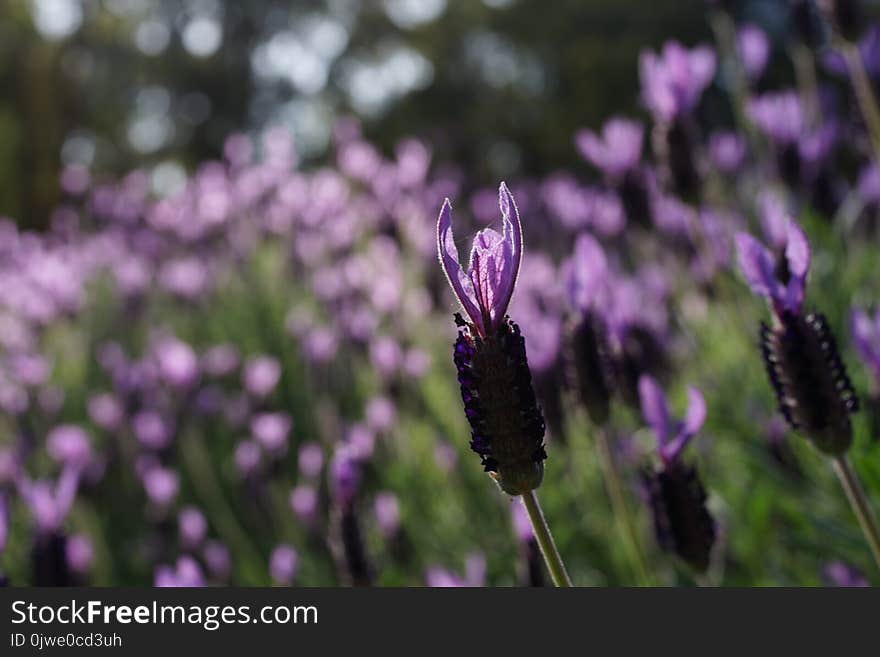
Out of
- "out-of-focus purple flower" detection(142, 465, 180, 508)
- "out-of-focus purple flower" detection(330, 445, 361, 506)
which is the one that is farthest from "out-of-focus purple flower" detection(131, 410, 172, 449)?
"out-of-focus purple flower" detection(330, 445, 361, 506)

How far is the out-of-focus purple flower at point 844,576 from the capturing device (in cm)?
163

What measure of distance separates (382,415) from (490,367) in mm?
2343

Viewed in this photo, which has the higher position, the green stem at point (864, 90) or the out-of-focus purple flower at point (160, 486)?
the out-of-focus purple flower at point (160, 486)

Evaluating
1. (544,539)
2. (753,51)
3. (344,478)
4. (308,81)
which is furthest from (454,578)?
(308,81)

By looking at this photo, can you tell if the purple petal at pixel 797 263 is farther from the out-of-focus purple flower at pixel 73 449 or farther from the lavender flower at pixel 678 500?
the out-of-focus purple flower at pixel 73 449

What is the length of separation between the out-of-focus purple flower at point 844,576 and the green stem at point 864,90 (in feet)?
3.21

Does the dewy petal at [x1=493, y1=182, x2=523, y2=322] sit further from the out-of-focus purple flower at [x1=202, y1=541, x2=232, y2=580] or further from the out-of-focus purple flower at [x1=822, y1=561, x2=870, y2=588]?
the out-of-focus purple flower at [x1=202, y1=541, x2=232, y2=580]

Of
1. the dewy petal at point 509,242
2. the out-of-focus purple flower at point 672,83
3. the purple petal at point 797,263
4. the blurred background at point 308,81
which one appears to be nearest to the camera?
the dewy petal at point 509,242

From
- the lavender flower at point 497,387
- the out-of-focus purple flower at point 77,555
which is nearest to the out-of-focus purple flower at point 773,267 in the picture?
the lavender flower at point 497,387

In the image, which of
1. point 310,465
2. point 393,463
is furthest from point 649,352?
point 393,463

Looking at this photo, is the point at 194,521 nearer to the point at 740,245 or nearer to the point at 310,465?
the point at 310,465

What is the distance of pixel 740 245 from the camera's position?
1000 mm

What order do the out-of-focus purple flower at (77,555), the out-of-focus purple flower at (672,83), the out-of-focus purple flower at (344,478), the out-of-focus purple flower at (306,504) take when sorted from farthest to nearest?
the out-of-focus purple flower at (306,504), the out-of-focus purple flower at (672,83), the out-of-focus purple flower at (77,555), the out-of-focus purple flower at (344,478)

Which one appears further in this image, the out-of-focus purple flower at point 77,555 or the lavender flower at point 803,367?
the out-of-focus purple flower at point 77,555
